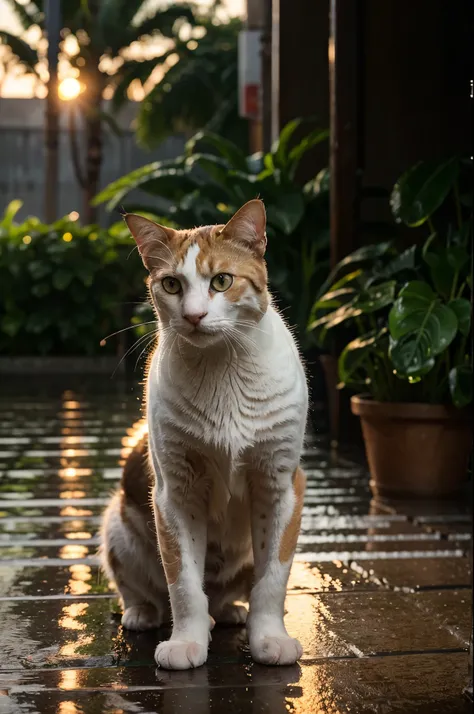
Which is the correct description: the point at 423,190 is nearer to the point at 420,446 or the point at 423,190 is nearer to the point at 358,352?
the point at 358,352

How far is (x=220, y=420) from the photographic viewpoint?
82.4 inches

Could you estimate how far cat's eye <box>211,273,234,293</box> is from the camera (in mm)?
2045

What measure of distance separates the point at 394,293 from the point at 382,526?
39.1 inches

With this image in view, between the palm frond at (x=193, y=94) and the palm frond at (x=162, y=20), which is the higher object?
the palm frond at (x=162, y=20)

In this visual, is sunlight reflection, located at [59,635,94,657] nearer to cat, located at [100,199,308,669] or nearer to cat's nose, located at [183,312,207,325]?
cat, located at [100,199,308,669]

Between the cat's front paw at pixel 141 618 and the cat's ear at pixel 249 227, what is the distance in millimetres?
910

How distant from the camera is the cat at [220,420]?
206cm

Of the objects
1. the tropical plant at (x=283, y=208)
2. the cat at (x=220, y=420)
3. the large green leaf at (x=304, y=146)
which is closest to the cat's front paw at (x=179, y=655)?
the cat at (x=220, y=420)

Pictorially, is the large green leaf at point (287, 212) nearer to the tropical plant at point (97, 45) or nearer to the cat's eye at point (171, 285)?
the cat's eye at point (171, 285)

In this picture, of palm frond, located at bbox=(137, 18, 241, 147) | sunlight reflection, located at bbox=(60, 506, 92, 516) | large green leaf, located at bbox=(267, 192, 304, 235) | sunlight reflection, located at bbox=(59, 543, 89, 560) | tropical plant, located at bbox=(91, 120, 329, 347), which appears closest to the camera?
sunlight reflection, located at bbox=(59, 543, 89, 560)

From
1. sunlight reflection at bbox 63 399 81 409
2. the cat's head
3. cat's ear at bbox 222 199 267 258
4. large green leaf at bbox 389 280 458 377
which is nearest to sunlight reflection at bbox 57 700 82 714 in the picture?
the cat's head

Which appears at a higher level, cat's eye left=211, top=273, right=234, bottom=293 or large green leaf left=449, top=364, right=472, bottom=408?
cat's eye left=211, top=273, right=234, bottom=293

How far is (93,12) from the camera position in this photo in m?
19.6

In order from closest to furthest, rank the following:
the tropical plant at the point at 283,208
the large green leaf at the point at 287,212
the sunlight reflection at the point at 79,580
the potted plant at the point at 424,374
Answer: the sunlight reflection at the point at 79,580
the potted plant at the point at 424,374
the large green leaf at the point at 287,212
the tropical plant at the point at 283,208
